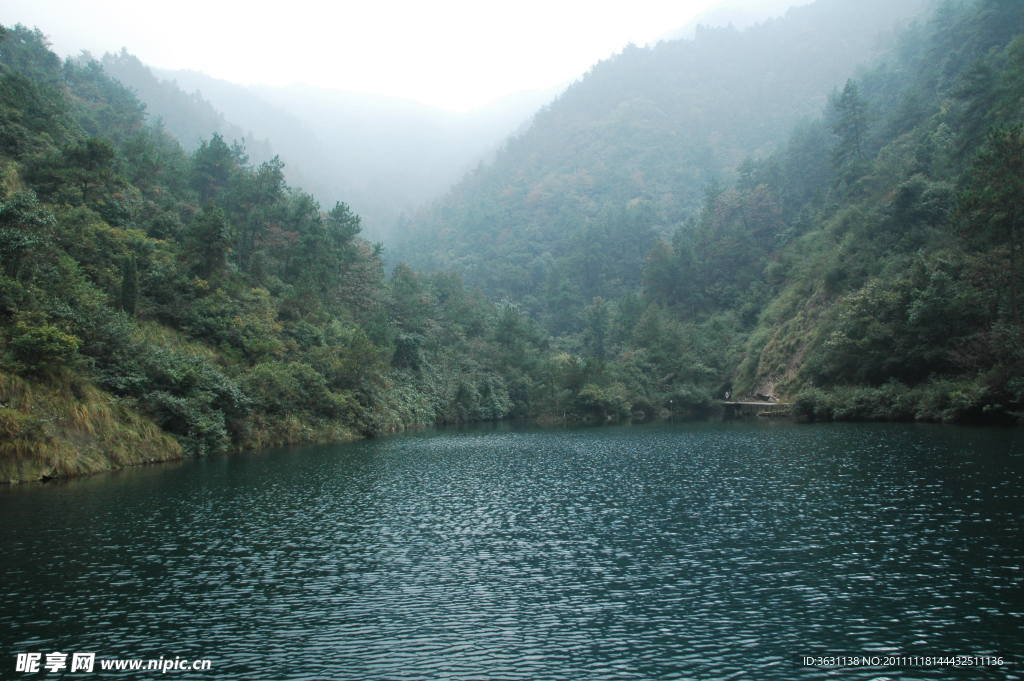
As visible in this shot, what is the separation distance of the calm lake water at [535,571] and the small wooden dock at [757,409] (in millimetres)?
33927

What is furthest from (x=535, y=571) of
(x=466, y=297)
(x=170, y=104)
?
(x=170, y=104)

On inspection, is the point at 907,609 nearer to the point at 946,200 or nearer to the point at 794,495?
the point at 794,495

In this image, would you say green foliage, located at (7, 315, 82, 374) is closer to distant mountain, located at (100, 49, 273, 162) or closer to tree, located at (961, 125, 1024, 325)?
tree, located at (961, 125, 1024, 325)

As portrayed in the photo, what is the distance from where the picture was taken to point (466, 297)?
109 metres

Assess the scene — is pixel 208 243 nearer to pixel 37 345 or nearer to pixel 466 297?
pixel 37 345

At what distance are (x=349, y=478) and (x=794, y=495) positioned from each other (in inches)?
883

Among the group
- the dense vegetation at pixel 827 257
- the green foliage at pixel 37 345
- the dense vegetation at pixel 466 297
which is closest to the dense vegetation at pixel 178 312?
the green foliage at pixel 37 345

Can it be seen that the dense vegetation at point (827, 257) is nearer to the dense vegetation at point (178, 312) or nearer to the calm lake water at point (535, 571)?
the calm lake water at point (535, 571)

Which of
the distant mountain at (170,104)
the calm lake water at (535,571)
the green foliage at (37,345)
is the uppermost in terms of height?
the distant mountain at (170,104)

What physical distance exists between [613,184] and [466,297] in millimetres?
80796

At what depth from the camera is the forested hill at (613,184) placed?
136500 millimetres

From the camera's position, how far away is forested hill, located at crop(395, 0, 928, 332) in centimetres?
13650

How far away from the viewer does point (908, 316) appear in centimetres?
5147

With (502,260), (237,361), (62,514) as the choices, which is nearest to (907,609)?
(62,514)
